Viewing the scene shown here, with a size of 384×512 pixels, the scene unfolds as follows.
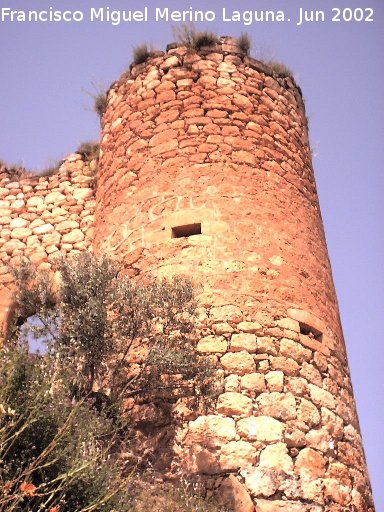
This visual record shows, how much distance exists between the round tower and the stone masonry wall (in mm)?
552

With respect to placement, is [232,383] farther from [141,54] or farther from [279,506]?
[141,54]

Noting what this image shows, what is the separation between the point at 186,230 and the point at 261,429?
1982mm

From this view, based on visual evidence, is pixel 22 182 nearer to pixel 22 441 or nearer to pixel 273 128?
pixel 273 128

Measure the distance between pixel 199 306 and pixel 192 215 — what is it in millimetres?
969

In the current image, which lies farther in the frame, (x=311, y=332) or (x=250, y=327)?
(x=311, y=332)

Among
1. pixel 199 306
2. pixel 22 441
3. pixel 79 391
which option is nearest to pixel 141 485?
pixel 79 391

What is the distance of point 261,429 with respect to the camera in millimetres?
4605

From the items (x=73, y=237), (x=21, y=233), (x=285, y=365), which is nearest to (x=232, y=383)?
(x=285, y=365)

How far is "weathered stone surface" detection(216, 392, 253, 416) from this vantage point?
4.68 metres

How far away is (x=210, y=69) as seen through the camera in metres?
6.94

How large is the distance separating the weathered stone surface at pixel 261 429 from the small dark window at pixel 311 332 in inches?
39.5

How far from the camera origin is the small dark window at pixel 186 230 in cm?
578

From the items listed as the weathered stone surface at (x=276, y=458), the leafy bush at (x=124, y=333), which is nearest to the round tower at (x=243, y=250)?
the weathered stone surface at (x=276, y=458)

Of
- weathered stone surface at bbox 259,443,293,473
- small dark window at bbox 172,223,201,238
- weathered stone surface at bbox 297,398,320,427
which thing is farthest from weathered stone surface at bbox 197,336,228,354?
small dark window at bbox 172,223,201,238
